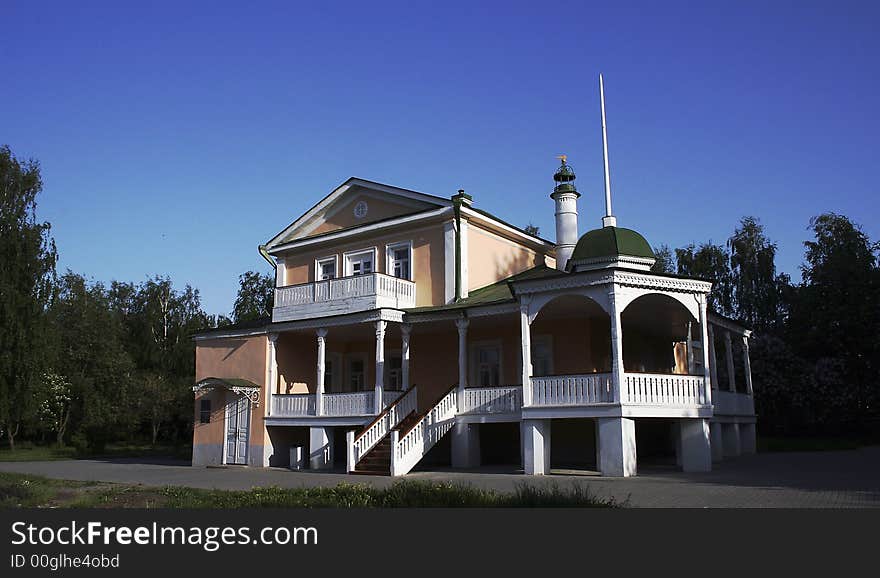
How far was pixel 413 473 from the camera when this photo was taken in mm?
19359

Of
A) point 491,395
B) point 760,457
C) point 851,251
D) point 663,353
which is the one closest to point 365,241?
point 491,395

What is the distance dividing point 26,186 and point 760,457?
32446 millimetres

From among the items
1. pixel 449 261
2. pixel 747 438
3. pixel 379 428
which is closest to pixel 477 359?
pixel 449 261

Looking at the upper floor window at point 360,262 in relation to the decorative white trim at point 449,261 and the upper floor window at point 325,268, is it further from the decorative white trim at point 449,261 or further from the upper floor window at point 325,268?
the decorative white trim at point 449,261

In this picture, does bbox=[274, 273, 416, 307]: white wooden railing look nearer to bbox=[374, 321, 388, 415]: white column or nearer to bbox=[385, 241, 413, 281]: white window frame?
bbox=[385, 241, 413, 281]: white window frame

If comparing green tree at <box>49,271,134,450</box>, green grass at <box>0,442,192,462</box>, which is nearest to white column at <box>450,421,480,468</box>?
green grass at <box>0,442,192,462</box>

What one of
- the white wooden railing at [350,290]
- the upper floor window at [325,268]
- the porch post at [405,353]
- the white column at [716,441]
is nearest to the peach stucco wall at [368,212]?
the upper floor window at [325,268]

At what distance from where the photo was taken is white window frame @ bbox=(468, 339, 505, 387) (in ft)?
74.4

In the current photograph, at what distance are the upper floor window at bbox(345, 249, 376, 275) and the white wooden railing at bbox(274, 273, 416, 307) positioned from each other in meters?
2.08

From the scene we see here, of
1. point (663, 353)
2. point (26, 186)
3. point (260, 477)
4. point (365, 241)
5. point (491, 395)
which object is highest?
point (26, 186)

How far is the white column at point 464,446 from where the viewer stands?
20219 mm

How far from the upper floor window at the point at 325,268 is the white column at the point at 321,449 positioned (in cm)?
604

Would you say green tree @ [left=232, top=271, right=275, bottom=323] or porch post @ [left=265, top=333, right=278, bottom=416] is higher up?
green tree @ [left=232, top=271, right=275, bottom=323]

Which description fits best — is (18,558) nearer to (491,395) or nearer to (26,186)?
(491,395)
